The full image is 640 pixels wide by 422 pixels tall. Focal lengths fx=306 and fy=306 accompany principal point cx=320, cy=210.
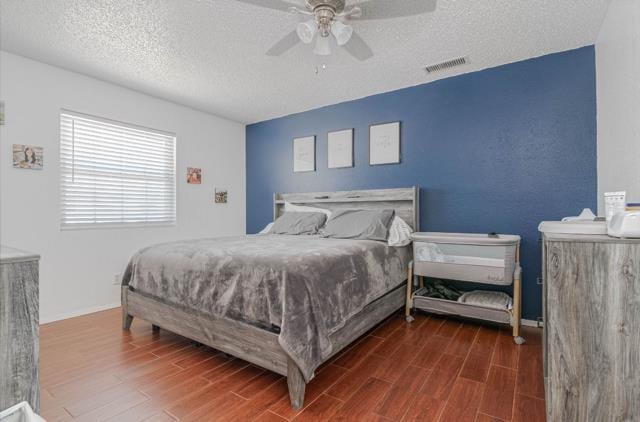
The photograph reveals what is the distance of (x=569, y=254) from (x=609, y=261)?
12cm

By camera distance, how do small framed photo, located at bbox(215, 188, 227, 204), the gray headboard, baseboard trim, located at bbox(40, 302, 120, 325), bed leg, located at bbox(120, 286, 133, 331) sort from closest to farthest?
bed leg, located at bbox(120, 286, 133, 331) < baseboard trim, located at bbox(40, 302, 120, 325) < the gray headboard < small framed photo, located at bbox(215, 188, 227, 204)

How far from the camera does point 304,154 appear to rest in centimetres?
434

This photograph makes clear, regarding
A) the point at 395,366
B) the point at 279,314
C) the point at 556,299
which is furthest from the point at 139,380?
the point at 556,299

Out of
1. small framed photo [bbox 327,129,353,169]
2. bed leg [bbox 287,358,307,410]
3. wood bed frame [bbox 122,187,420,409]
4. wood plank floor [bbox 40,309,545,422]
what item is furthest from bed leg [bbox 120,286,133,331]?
small framed photo [bbox 327,129,353,169]

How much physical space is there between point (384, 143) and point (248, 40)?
1.86 metres

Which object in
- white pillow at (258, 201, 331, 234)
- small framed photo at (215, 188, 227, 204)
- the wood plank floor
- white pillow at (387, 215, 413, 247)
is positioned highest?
small framed photo at (215, 188, 227, 204)

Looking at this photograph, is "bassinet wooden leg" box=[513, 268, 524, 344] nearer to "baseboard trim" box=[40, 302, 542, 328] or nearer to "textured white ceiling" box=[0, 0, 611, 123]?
"baseboard trim" box=[40, 302, 542, 328]

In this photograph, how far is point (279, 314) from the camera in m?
1.69

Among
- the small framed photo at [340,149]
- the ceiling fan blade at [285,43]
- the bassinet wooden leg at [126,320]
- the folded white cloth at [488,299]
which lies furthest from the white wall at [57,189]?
the folded white cloth at [488,299]

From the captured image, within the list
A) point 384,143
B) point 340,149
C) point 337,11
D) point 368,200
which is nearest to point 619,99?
point 337,11

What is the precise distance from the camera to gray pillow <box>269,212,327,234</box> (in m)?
3.59

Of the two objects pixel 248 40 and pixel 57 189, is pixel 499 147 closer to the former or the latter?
pixel 248 40

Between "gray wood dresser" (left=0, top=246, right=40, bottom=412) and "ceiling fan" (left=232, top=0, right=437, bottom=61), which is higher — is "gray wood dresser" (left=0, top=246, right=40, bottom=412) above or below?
below

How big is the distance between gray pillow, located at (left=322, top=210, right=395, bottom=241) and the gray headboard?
0.23 metres
